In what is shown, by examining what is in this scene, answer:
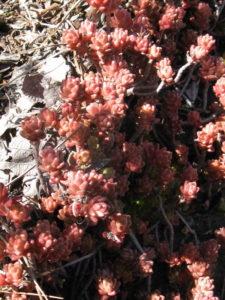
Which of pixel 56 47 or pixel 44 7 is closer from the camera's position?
pixel 56 47

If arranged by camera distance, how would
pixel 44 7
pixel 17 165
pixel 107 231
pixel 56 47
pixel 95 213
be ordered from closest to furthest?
1. pixel 95 213
2. pixel 107 231
3. pixel 17 165
4. pixel 56 47
5. pixel 44 7

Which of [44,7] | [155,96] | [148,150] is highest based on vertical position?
[44,7]

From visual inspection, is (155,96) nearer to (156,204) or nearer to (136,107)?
(136,107)

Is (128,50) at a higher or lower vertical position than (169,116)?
higher

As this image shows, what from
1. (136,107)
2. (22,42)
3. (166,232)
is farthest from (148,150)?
(22,42)

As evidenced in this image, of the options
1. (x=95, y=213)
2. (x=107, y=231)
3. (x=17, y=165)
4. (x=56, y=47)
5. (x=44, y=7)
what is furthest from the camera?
(x=44, y=7)

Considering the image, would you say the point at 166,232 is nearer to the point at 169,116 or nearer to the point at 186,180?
the point at 186,180
